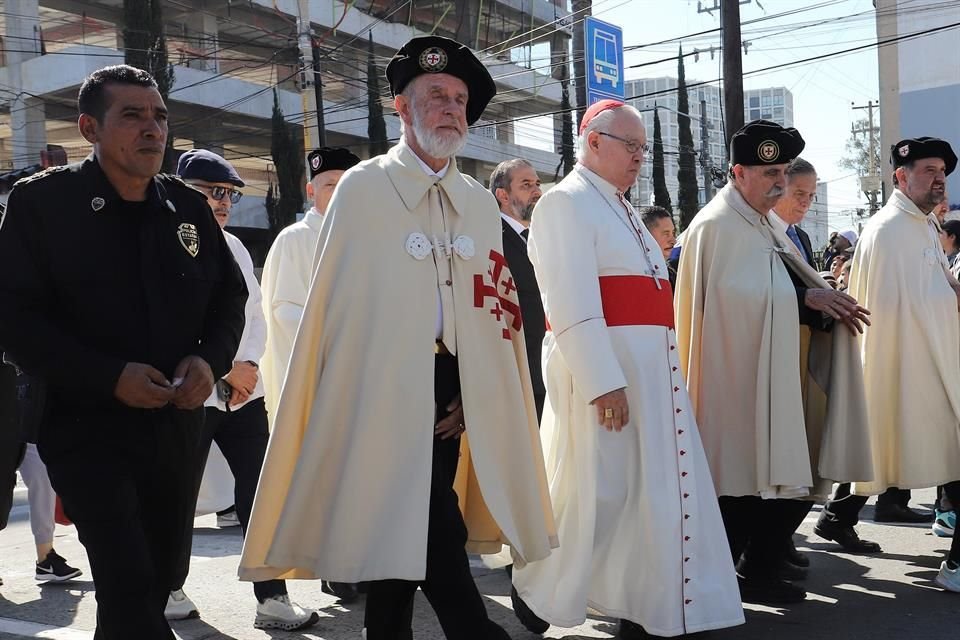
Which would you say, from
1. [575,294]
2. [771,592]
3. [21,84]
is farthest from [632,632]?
[21,84]

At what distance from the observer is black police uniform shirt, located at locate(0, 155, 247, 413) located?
3.23m

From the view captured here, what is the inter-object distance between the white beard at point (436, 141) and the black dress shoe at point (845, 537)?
3.98 meters

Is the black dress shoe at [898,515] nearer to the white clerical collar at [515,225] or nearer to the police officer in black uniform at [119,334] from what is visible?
the white clerical collar at [515,225]

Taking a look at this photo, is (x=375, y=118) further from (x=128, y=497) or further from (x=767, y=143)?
(x=128, y=497)

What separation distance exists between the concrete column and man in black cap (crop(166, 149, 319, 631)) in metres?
35.8

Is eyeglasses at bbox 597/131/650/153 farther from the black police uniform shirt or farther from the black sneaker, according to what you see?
the black sneaker

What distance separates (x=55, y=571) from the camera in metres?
6.25

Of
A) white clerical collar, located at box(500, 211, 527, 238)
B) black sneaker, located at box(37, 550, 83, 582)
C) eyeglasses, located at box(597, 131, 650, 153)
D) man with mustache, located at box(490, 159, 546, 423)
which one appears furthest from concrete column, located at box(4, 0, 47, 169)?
eyeglasses, located at box(597, 131, 650, 153)

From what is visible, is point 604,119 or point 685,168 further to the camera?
point 685,168

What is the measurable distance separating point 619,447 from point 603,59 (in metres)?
9.02

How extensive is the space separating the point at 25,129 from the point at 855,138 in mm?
59369

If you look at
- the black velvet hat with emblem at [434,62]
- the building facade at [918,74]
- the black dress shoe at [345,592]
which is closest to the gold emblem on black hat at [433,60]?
the black velvet hat with emblem at [434,62]

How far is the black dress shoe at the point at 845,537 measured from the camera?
6496 millimetres

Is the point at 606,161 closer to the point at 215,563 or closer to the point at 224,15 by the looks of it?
the point at 215,563
